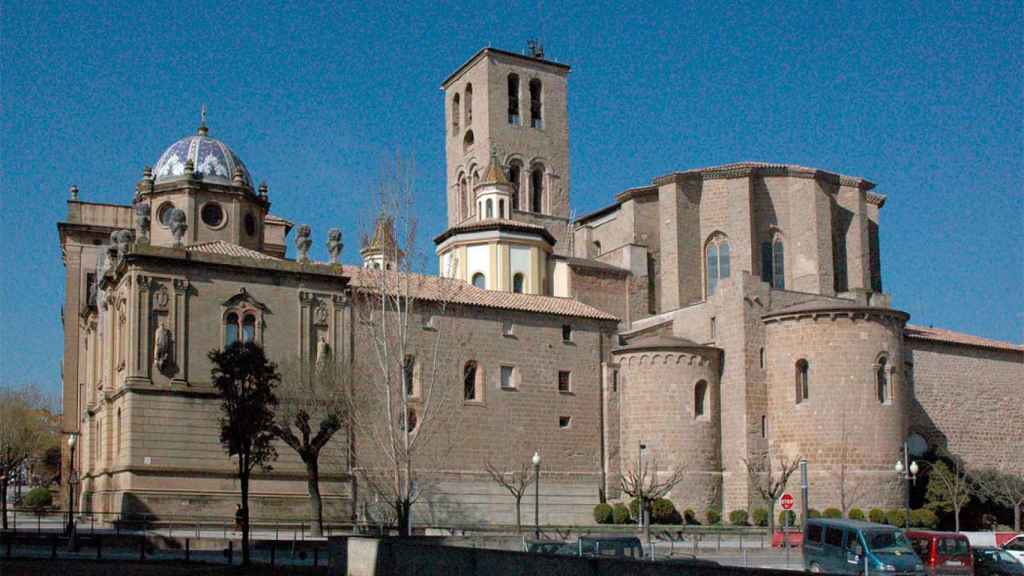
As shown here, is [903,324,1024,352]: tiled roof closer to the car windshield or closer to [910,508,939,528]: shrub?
[910,508,939,528]: shrub

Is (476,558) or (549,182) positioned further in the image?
(549,182)

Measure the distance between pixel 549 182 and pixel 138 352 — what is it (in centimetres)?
3860

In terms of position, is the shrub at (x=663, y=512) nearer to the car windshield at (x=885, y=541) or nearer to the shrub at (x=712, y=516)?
the shrub at (x=712, y=516)

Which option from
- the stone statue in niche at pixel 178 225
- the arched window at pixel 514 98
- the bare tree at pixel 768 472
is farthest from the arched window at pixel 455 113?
the stone statue in niche at pixel 178 225

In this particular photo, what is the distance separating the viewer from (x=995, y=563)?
25.3 m

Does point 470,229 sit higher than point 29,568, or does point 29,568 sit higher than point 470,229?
point 470,229

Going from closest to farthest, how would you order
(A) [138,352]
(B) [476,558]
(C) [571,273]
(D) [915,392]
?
(B) [476,558] → (A) [138,352] → (D) [915,392] → (C) [571,273]

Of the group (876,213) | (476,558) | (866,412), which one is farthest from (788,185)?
(476,558)

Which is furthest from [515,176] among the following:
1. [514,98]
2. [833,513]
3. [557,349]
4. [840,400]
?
[833,513]

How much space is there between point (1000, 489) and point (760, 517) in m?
11.3

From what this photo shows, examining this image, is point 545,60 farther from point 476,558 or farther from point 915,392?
point 476,558

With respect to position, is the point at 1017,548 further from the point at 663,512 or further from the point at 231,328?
the point at 231,328

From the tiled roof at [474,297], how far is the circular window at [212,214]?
4.99m

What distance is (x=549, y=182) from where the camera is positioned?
74.2 m
